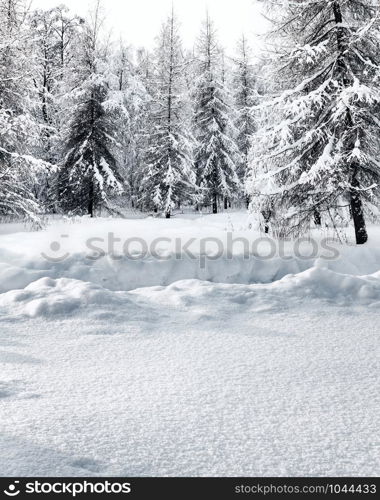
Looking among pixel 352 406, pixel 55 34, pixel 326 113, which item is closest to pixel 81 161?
pixel 55 34

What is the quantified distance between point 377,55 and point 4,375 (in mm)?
11139

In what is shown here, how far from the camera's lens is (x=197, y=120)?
27516 mm

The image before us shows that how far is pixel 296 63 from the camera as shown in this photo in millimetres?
10688

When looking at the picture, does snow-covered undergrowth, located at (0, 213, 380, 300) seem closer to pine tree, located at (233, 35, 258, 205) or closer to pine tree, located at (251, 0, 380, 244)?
pine tree, located at (251, 0, 380, 244)

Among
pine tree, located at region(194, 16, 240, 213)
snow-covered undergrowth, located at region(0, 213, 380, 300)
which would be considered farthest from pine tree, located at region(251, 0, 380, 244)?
pine tree, located at region(194, 16, 240, 213)

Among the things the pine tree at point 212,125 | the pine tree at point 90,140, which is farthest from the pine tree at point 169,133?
the pine tree at point 90,140

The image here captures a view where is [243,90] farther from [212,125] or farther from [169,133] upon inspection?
[169,133]

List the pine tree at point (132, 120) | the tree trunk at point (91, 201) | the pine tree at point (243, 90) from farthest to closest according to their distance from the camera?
the pine tree at point (243, 90)
the pine tree at point (132, 120)
the tree trunk at point (91, 201)

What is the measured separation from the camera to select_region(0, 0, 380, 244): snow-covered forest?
1013cm

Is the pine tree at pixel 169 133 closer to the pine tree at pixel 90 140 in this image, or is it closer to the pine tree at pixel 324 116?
the pine tree at pixel 90 140

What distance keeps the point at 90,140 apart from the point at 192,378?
1967cm

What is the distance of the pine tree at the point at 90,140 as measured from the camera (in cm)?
2103

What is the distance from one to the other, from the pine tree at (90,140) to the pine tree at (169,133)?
10.4 feet

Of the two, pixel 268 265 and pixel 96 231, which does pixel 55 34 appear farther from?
pixel 268 265
